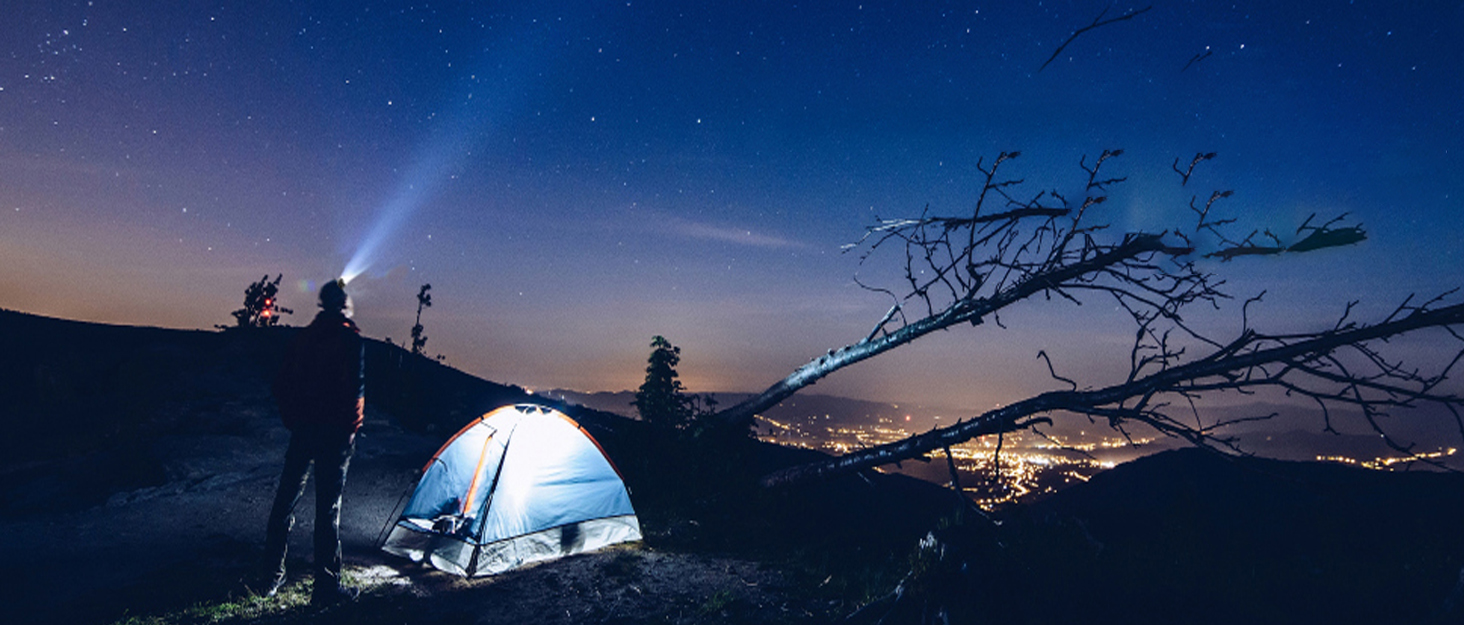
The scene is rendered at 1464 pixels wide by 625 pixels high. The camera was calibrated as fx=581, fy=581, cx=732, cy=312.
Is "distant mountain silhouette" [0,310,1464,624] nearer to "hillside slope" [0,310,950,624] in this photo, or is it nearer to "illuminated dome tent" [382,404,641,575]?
"hillside slope" [0,310,950,624]

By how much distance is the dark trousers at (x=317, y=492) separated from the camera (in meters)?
5.68

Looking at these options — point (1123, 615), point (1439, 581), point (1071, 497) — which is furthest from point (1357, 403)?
point (1071, 497)

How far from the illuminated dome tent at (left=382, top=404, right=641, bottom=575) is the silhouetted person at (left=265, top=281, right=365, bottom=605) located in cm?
127

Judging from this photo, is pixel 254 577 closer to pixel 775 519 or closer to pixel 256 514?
pixel 256 514

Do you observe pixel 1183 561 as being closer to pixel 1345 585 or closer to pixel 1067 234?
pixel 1345 585

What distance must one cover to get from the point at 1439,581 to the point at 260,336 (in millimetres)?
27701

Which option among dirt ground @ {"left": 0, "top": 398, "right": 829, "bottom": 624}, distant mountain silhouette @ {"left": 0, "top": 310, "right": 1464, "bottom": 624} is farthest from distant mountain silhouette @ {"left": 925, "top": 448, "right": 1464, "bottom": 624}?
dirt ground @ {"left": 0, "top": 398, "right": 829, "bottom": 624}

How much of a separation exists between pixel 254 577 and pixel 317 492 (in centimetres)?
123

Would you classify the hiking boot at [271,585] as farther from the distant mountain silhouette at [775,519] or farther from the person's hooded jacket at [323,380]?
the person's hooded jacket at [323,380]

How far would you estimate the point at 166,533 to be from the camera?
7.36 m

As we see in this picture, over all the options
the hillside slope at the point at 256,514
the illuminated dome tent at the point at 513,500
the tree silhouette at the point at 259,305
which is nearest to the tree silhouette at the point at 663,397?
the hillside slope at the point at 256,514

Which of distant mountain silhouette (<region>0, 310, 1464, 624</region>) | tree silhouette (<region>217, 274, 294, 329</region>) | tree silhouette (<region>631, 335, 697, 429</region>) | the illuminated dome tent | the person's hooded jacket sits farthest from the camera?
tree silhouette (<region>217, 274, 294, 329</region>)

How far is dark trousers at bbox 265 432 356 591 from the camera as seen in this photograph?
5680mm

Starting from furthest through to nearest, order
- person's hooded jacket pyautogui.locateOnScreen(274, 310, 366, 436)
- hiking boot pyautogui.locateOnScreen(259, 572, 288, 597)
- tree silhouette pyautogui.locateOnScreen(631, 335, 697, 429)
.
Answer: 1. tree silhouette pyautogui.locateOnScreen(631, 335, 697, 429)
2. person's hooded jacket pyautogui.locateOnScreen(274, 310, 366, 436)
3. hiking boot pyautogui.locateOnScreen(259, 572, 288, 597)
